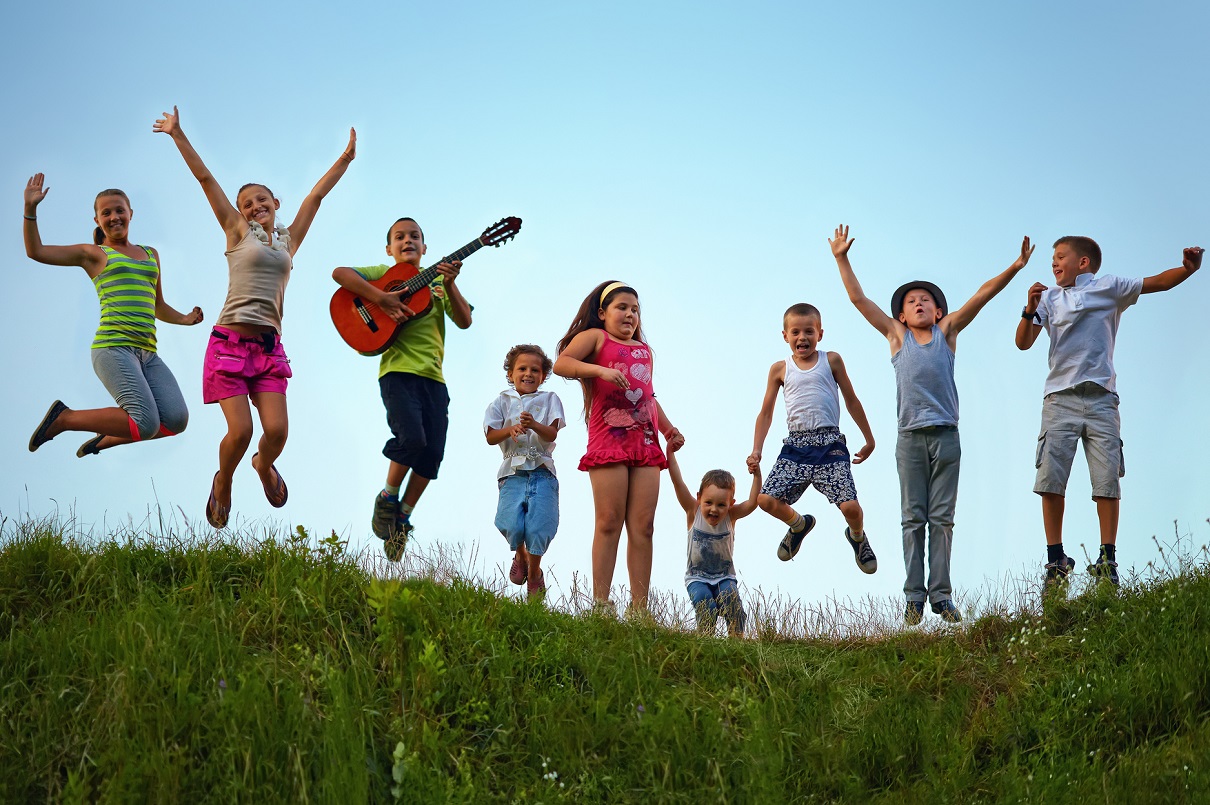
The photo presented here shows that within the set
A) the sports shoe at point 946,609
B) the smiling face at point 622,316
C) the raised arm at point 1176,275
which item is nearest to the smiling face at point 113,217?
the smiling face at point 622,316

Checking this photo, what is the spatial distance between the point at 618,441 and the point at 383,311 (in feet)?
7.01

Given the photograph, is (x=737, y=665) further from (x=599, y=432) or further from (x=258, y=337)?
(x=258, y=337)

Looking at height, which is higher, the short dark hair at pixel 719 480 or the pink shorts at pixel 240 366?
the pink shorts at pixel 240 366

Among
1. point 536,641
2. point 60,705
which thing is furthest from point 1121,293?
point 60,705

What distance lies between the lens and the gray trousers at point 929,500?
8523mm

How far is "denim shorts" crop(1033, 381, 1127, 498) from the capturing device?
8672 millimetres

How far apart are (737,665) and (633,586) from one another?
1478mm

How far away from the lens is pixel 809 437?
9.24m

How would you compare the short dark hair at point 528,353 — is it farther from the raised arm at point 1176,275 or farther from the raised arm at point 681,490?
the raised arm at point 1176,275

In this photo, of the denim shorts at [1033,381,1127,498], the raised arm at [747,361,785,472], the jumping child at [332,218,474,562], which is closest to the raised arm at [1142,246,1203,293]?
the denim shorts at [1033,381,1127,498]

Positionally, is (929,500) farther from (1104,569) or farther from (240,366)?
(240,366)

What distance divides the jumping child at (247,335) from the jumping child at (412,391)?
650 mm

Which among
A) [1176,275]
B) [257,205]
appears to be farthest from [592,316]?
[1176,275]

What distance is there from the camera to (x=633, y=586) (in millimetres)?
8492
